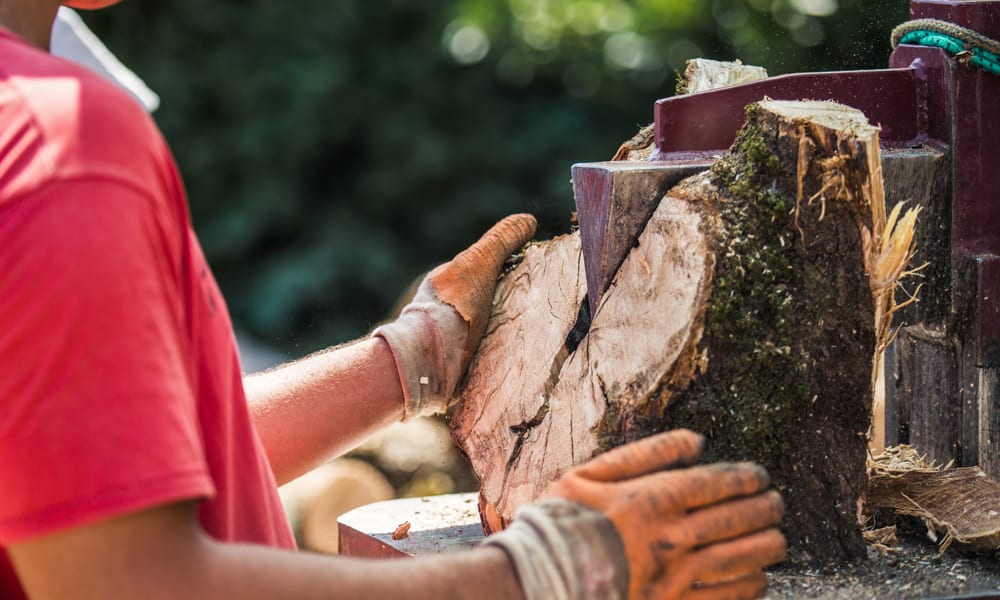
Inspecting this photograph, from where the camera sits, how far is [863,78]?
1.65 m

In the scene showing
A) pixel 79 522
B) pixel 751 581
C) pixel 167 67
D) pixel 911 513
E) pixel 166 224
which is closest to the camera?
pixel 79 522

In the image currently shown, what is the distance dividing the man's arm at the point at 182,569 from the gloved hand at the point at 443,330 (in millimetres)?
949

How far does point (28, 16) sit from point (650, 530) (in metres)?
0.90

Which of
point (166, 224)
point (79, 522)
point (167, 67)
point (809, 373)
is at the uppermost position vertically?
point (167, 67)

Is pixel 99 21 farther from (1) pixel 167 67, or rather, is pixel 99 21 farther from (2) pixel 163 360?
(2) pixel 163 360

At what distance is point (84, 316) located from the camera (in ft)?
2.46

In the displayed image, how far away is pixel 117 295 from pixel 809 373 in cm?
100

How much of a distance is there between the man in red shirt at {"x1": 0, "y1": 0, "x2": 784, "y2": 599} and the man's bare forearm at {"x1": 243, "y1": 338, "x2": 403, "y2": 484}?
65cm

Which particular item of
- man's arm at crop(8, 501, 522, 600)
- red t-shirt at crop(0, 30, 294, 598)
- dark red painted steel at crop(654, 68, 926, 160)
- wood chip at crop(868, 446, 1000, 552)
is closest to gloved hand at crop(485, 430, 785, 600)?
man's arm at crop(8, 501, 522, 600)

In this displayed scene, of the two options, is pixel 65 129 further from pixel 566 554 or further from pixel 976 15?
pixel 976 15

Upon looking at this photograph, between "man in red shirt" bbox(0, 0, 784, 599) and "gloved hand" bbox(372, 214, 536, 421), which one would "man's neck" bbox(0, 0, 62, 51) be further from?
"gloved hand" bbox(372, 214, 536, 421)

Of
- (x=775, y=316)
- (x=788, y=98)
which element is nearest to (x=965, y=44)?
(x=788, y=98)

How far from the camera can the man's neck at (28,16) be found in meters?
1.05

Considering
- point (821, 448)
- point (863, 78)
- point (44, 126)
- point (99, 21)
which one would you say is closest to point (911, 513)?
point (821, 448)
